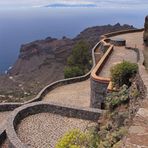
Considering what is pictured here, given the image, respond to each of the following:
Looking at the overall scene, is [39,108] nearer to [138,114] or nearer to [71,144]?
[71,144]

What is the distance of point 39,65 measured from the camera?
306ft

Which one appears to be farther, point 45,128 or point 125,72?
point 125,72

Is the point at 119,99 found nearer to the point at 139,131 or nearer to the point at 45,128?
the point at 45,128

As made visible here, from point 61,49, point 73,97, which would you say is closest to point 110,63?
point 73,97

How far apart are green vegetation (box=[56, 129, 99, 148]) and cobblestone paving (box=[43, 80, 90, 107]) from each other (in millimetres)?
9785

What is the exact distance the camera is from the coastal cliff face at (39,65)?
7588 centimetres

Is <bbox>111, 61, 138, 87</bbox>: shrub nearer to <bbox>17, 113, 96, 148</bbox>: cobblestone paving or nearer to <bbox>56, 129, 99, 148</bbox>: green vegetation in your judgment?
<bbox>17, 113, 96, 148</bbox>: cobblestone paving

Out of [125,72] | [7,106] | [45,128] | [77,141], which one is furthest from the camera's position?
[7,106]

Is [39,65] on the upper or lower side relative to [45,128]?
lower

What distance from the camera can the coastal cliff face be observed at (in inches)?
2987

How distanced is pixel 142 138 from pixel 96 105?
37.8 ft

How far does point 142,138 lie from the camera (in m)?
8.16

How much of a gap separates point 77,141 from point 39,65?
270 feet

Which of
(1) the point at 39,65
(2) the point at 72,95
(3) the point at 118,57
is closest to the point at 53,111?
(2) the point at 72,95
